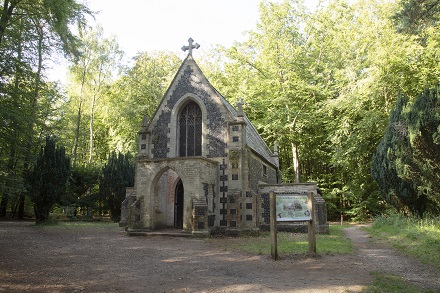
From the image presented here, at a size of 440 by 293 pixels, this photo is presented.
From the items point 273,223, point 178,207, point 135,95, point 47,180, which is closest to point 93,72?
point 135,95

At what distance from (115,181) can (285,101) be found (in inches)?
609

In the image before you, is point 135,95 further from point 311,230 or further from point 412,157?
point 311,230

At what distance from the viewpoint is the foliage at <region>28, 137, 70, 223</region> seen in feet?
63.3

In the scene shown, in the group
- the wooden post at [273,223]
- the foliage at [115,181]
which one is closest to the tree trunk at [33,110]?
the foliage at [115,181]

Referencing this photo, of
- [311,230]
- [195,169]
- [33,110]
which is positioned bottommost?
[311,230]

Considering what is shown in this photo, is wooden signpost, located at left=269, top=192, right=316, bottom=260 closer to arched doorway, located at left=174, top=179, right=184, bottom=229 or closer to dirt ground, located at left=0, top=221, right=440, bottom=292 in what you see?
dirt ground, located at left=0, top=221, right=440, bottom=292

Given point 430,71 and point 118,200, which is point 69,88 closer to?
point 118,200

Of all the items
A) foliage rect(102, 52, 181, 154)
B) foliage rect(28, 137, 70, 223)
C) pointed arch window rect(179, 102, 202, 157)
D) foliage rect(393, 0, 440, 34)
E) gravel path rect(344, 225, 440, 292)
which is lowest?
gravel path rect(344, 225, 440, 292)

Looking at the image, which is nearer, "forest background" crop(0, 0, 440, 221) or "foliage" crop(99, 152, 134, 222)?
"forest background" crop(0, 0, 440, 221)

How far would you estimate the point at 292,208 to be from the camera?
9.95 meters

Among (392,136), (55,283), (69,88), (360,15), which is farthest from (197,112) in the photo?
(69,88)

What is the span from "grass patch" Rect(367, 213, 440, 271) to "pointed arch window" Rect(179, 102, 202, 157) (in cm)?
992

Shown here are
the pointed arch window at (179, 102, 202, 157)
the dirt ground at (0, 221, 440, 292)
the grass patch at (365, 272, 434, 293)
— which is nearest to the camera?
the grass patch at (365, 272, 434, 293)

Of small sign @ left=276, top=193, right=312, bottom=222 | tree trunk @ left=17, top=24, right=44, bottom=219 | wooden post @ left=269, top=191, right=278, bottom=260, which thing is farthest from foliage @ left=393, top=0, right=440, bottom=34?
tree trunk @ left=17, top=24, right=44, bottom=219
